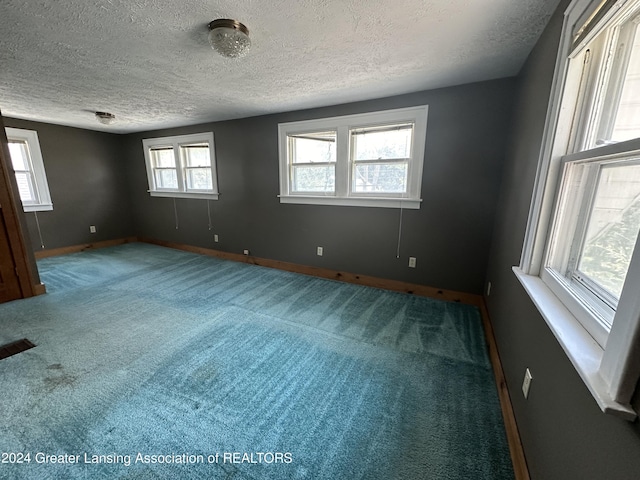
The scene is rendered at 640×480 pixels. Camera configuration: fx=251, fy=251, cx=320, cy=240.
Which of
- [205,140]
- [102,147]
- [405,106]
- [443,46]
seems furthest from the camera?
[102,147]

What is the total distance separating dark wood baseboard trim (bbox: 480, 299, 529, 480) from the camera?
45.8 inches

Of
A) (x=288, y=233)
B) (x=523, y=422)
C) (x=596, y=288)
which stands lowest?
(x=523, y=422)

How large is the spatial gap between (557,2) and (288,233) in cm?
333

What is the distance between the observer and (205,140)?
14.3 feet

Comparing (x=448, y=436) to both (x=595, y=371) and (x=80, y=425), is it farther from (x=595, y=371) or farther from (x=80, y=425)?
(x=80, y=425)

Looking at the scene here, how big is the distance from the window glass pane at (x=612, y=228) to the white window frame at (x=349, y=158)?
1.87 m

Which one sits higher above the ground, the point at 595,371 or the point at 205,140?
the point at 205,140

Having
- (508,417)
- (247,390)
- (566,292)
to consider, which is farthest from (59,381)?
(566,292)

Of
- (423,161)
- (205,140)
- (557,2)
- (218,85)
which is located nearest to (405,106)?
(423,161)

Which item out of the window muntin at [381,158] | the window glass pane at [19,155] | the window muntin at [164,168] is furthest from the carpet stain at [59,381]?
the window glass pane at [19,155]

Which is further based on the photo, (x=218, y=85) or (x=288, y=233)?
(x=288, y=233)

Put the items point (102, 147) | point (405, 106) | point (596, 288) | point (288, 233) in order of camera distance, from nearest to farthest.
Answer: point (596, 288)
point (405, 106)
point (288, 233)
point (102, 147)

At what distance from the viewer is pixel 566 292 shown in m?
1.11

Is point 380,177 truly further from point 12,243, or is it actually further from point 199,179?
point 12,243
